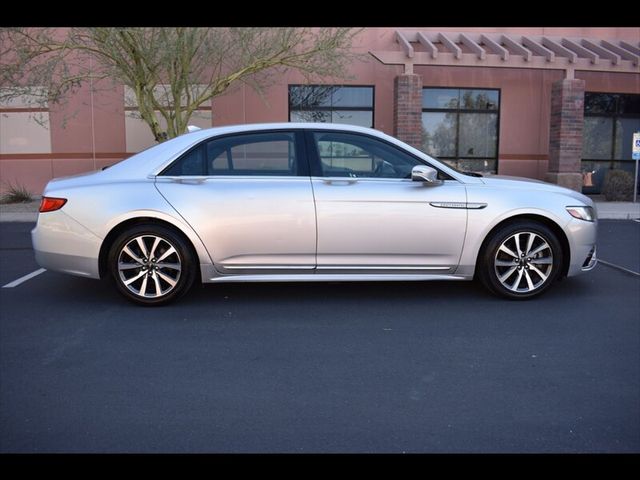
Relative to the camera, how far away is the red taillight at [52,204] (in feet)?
17.8

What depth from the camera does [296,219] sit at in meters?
5.38

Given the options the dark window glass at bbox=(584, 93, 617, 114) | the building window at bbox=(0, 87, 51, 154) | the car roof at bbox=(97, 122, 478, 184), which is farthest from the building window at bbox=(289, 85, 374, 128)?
the car roof at bbox=(97, 122, 478, 184)

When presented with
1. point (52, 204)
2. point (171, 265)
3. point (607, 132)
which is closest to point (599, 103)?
point (607, 132)

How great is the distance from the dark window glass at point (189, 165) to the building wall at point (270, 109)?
400 inches

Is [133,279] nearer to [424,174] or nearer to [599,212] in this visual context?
[424,174]

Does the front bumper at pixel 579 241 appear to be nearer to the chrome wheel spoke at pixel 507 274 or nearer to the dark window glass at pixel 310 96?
the chrome wheel spoke at pixel 507 274

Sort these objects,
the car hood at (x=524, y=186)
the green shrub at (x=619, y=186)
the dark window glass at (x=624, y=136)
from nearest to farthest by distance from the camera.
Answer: the car hood at (x=524, y=186) → the green shrub at (x=619, y=186) → the dark window glass at (x=624, y=136)

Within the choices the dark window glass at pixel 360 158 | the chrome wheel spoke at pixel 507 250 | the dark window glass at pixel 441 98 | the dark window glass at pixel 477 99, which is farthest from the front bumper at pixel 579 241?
the dark window glass at pixel 477 99

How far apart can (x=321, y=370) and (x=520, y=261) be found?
2.60 metres

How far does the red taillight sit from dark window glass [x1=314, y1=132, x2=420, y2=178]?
7.81 feet

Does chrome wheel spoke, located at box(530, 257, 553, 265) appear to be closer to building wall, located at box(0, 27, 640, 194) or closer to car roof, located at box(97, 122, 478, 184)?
car roof, located at box(97, 122, 478, 184)

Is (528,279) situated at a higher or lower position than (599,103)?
lower
